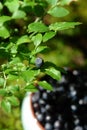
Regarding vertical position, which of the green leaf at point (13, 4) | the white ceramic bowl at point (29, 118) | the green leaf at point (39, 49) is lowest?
the white ceramic bowl at point (29, 118)

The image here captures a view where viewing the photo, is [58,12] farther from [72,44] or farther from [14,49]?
[72,44]

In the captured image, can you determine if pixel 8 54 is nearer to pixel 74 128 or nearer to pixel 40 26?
pixel 40 26

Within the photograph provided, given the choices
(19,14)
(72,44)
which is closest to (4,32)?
(19,14)

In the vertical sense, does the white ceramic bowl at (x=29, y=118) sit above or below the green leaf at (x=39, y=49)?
below

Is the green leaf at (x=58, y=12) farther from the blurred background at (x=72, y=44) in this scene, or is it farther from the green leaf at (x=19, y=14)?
the blurred background at (x=72, y=44)

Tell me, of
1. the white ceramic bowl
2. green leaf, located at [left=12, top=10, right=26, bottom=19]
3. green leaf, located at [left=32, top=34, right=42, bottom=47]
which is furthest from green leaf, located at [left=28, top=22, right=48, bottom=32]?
A: the white ceramic bowl

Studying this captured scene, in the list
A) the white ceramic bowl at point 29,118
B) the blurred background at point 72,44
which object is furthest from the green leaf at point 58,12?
the blurred background at point 72,44

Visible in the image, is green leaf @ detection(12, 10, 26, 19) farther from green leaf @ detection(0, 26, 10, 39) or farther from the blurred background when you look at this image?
the blurred background

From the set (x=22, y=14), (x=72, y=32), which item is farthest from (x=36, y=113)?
(x=72, y=32)
